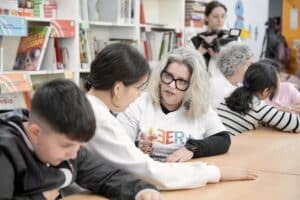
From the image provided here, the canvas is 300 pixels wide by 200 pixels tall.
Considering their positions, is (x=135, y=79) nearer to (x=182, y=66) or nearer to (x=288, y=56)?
(x=182, y=66)

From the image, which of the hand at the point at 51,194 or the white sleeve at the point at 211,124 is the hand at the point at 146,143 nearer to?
the white sleeve at the point at 211,124

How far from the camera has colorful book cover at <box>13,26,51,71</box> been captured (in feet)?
10.2

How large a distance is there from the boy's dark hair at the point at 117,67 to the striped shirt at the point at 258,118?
1.21 m

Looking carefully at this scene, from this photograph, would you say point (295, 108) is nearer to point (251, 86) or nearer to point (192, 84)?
point (251, 86)

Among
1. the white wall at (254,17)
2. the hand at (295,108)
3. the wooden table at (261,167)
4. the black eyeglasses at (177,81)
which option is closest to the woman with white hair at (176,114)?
the black eyeglasses at (177,81)

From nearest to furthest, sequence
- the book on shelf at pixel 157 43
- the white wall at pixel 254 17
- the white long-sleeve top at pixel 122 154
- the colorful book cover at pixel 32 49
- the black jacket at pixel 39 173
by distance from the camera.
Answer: the black jacket at pixel 39 173, the white long-sleeve top at pixel 122 154, the colorful book cover at pixel 32 49, the book on shelf at pixel 157 43, the white wall at pixel 254 17

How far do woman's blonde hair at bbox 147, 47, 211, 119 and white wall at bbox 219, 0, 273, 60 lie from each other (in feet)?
12.2

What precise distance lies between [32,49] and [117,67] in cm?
173

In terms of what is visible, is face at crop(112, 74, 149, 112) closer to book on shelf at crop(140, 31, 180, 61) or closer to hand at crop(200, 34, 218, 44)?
hand at crop(200, 34, 218, 44)

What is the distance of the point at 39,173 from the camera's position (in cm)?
119

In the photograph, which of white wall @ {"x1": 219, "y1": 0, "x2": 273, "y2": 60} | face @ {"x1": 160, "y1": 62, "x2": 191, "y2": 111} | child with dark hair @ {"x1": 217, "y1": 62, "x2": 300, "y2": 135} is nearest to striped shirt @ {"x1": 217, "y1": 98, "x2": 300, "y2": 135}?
child with dark hair @ {"x1": 217, "y1": 62, "x2": 300, "y2": 135}

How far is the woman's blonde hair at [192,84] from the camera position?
2.09 m

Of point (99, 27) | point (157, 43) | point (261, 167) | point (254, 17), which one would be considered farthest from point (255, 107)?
point (254, 17)

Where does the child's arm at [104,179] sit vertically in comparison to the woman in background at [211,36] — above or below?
below
